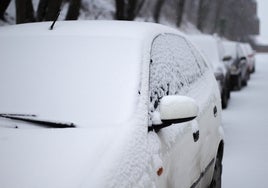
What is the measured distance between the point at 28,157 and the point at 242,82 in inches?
644

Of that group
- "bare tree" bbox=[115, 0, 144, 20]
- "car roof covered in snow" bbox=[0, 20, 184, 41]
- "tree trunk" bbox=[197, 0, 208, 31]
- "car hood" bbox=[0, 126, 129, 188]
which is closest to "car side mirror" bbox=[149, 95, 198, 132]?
"car hood" bbox=[0, 126, 129, 188]

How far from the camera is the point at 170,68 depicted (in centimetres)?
338

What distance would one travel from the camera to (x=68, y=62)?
3.01 metres

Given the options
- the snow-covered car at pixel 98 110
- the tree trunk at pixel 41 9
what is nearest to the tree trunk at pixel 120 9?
the tree trunk at pixel 41 9

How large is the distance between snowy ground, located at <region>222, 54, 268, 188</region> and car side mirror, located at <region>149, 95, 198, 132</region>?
266 cm

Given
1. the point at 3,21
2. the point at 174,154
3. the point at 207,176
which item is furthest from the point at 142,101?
the point at 3,21

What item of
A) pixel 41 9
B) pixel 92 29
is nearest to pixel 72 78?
pixel 92 29

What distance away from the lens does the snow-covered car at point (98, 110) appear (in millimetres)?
2189

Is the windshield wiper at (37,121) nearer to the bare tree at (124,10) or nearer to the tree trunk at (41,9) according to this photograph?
the tree trunk at (41,9)

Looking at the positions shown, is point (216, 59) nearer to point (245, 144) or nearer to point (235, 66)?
point (235, 66)

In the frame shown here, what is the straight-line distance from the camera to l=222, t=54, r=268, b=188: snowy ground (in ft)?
17.7

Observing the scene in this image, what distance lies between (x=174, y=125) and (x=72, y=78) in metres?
0.72

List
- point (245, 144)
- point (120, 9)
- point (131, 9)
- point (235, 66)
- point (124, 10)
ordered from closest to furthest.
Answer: point (245, 144), point (235, 66), point (120, 9), point (124, 10), point (131, 9)

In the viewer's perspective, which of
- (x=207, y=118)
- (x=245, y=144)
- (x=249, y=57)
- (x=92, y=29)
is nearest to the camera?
(x=92, y=29)
